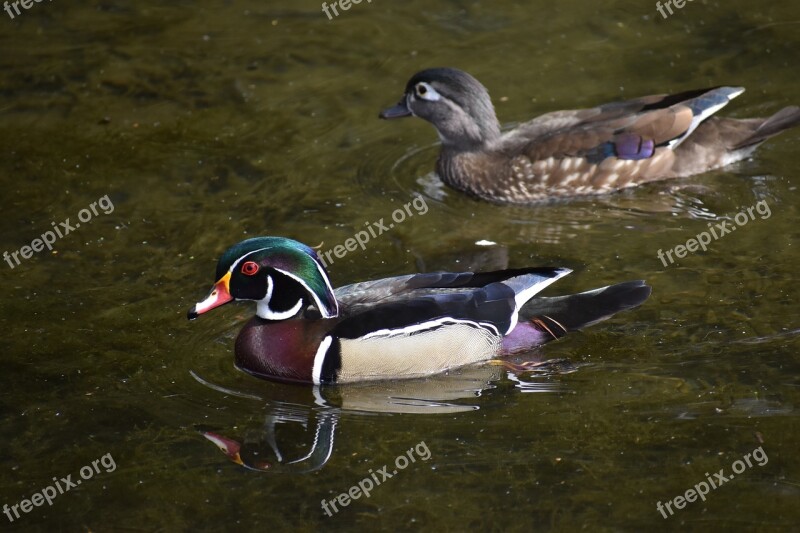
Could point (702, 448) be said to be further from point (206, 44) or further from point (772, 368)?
point (206, 44)

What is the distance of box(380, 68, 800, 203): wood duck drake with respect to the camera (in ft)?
31.8

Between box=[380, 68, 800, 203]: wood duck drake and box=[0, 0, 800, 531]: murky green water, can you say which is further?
box=[380, 68, 800, 203]: wood duck drake

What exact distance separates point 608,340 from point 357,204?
2687mm

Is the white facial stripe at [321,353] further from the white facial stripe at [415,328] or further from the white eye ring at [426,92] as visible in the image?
the white eye ring at [426,92]

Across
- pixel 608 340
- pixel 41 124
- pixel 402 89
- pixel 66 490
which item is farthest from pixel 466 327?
pixel 41 124

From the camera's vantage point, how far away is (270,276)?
754 centimetres

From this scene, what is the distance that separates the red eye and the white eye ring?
9.77 ft

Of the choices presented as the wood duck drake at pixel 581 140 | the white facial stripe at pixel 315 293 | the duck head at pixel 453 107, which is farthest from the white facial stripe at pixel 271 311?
the duck head at pixel 453 107

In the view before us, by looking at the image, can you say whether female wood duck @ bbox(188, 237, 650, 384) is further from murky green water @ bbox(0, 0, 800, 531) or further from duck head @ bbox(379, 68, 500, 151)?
duck head @ bbox(379, 68, 500, 151)

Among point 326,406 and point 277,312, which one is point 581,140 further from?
point 326,406

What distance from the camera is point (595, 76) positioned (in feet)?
37.0

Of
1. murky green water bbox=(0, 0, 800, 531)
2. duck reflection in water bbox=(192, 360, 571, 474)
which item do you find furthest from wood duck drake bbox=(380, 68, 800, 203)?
duck reflection in water bbox=(192, 360, 571, 474)

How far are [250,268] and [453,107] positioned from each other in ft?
10.0

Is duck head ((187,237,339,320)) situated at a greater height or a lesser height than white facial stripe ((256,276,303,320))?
greater
